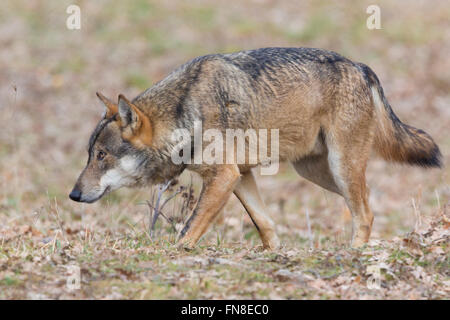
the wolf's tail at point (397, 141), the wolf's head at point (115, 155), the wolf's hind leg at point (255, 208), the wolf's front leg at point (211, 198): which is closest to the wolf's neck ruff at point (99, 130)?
the wolf's head at point (115, 155)

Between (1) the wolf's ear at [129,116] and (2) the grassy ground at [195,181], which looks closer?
(2) the grassy ground at [195,181]

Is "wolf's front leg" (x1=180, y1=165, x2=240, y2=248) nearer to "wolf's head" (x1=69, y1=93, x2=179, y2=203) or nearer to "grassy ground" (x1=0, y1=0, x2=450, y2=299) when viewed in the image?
"grassy ground" (x1=0, y1=0, x2=450, y2=299)

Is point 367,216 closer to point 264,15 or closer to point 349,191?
point 349,191

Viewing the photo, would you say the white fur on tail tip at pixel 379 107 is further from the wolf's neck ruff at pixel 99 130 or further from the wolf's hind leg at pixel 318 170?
the wolf's neck ruff at pixel 99 130

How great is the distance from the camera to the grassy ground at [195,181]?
5328 millimetres

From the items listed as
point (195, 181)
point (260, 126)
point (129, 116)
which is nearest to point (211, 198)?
point (260, 126)

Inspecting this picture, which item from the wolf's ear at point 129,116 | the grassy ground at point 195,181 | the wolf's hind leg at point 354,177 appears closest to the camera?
the grassy ground at point 195,181

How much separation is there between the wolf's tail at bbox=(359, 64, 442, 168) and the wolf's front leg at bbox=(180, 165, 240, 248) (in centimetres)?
215

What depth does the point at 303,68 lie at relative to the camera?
7.45 m

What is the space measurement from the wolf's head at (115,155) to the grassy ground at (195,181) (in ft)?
1.86

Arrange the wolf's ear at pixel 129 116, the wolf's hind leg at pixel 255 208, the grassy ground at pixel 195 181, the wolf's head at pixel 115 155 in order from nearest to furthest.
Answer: the grassy ground at pixel 195 181
the wolf's ear at pixel 129 116
the wolf's head at pixel 115 155
the wolf's hind leg at pixel 255 208

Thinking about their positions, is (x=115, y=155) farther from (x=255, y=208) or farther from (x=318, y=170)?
(x=318, y=170)
